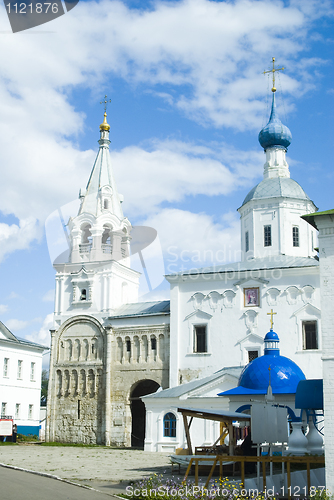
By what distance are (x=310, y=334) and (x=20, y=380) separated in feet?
57.9

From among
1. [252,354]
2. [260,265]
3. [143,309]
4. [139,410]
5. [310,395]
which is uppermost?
[260,265]

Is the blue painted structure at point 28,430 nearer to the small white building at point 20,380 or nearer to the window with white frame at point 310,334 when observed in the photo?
the small white building at point 20,380

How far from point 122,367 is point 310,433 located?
18.8m

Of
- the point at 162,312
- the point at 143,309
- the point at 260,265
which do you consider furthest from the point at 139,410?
the point at 260,265

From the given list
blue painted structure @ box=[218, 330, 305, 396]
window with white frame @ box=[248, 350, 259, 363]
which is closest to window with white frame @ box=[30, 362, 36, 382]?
window with white frame @ box=[248, 350, 259, 363]

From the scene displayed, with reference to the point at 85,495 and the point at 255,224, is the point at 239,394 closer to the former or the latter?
the point at 85,495

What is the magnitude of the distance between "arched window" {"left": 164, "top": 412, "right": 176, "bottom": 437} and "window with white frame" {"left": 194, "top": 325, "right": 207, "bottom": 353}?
13.1ft

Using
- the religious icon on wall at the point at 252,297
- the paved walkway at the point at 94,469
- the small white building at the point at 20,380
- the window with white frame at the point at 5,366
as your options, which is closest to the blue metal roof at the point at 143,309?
the religious icon on wall at the point at 252,297

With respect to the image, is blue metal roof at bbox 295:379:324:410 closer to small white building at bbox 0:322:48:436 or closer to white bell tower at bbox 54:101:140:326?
white bell tower at bbox 54:101:140:326

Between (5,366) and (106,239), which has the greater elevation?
(106,239)

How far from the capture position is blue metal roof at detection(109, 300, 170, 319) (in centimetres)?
3153

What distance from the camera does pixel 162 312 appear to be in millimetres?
31047

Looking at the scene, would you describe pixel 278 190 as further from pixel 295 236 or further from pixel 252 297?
pixel 252 297

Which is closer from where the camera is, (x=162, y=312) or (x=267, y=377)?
(x=267, y=377)
